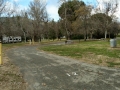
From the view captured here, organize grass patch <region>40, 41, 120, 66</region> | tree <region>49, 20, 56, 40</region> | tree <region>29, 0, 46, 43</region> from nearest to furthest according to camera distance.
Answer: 1. grass patch <region>40, 41, 120, 66</region>
2. tree <region>29, 0, 46, 43</region>
3. tree <region>49, 20, 56, 40</region>

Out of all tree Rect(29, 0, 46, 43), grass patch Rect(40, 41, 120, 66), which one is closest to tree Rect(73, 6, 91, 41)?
tree Rect(29, 0, 46, 43)

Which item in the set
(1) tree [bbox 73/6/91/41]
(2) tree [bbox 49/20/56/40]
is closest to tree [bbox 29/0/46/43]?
(1) tree [bbox 73/6/91/41]

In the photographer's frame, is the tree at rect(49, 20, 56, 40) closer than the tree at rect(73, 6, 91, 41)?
No

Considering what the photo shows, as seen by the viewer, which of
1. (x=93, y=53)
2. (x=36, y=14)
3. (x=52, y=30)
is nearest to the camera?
(x=93, y=53)

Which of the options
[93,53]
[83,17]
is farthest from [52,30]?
[93,53]

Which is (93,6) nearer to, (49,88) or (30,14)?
(30,14)

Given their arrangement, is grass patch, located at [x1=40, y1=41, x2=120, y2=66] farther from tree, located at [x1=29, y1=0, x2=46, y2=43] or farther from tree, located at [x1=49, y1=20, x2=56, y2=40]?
tree, located at [x1=49, y1=20, x2=56, y2=40]

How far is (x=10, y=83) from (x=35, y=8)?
34913mm

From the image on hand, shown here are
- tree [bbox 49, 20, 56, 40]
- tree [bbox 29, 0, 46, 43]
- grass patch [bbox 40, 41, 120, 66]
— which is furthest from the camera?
tree [bbox 49, 20, 56, 40]

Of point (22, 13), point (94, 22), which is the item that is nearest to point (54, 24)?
point (22, 13)

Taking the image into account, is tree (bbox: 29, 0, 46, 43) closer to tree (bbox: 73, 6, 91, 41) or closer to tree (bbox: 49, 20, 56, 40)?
tree (bbox: 73, 6, 91, 41)

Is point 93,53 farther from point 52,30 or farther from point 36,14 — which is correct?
point 52,30

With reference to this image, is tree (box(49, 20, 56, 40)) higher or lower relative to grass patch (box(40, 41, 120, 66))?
higher

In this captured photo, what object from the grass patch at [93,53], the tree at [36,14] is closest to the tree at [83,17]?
the tree at [36,14]
